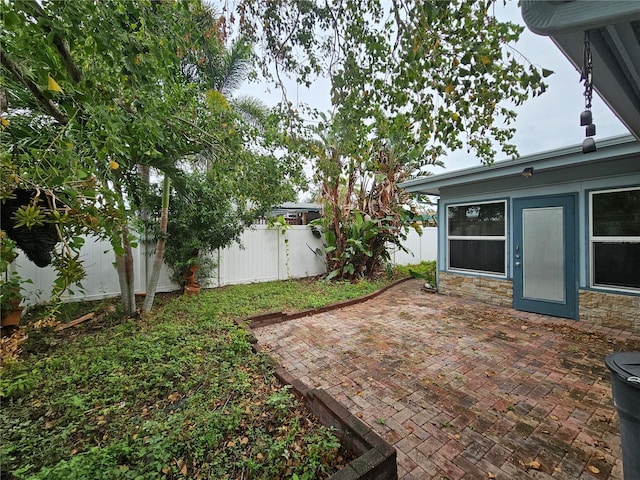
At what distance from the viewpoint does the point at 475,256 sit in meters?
5.93

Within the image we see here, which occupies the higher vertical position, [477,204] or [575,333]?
[477,204]

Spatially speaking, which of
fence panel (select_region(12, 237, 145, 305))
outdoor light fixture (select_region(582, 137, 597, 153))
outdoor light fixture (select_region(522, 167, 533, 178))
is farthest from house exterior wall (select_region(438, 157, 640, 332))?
fence panel (select_region(12, 237, 145, 305))

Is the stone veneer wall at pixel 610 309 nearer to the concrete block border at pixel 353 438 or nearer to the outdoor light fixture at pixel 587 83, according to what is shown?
the outdoor light fixture at pixel 587 83

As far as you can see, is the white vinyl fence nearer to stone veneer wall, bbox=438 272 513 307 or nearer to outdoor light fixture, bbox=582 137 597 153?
stone veneer wall, bbox=438 272 513 307

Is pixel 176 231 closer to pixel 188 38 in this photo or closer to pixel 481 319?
pixel 188 38

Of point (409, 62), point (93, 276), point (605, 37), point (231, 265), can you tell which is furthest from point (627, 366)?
point (93, 276)

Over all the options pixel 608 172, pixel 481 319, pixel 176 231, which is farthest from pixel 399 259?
pixel 176 231

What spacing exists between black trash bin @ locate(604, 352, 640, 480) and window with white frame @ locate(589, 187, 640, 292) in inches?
148

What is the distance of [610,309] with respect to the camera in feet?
13.8

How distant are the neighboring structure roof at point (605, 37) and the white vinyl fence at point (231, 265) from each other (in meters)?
6.11

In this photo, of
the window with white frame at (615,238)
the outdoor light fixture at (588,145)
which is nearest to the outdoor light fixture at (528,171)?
the window with white frame at (615,238)

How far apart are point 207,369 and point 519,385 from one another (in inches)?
126

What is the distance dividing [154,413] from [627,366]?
3219 mm

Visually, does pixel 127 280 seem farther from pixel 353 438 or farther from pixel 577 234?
pixel 577 234
